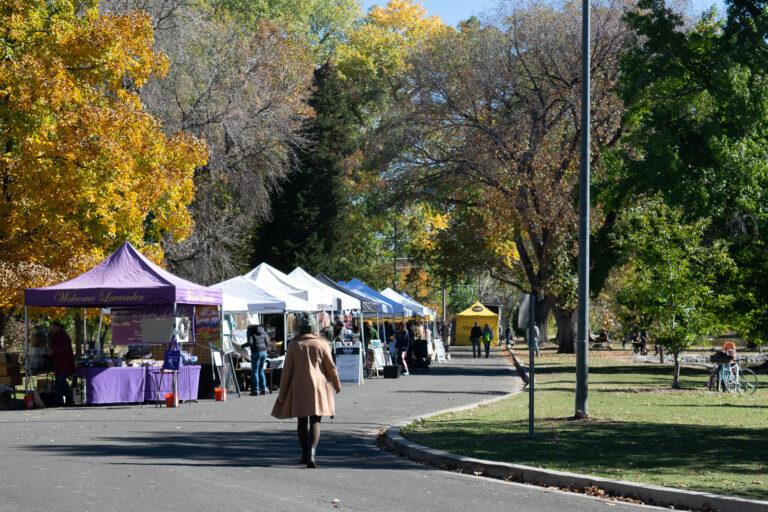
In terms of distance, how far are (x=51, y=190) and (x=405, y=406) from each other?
10185mm

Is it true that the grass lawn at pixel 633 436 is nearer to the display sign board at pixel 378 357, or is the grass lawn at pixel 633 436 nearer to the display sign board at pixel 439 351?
the display sign board at pixel 378 357

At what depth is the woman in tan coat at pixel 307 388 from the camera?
36.9 ft

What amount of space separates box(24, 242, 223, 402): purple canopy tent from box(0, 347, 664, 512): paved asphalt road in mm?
2659

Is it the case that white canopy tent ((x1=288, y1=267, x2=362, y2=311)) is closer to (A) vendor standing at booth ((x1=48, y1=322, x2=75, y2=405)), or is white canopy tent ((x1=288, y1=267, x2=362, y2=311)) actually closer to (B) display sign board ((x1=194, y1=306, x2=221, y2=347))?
(B) display sign board ((x1=194, y1=306, x2=221, y2=347))

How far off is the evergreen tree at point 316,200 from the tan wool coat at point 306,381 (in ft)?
138

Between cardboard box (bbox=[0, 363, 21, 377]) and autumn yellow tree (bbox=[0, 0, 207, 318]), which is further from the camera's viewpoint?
autumn yellow tree (bbox=[0, 0, 207, 318])

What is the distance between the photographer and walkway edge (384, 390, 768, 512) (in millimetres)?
8641

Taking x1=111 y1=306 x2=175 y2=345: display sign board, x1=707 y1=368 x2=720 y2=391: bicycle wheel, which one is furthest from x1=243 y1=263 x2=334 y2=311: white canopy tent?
x1=707 y1=368 x2=720 y2=391: bicycle wheel

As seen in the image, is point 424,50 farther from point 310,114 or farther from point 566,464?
point 566,464

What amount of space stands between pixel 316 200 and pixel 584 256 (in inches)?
1564

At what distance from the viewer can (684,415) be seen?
56.9 ft

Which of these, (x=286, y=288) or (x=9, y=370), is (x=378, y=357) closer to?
(x=286, y=288)

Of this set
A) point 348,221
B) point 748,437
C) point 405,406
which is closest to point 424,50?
point 348,221

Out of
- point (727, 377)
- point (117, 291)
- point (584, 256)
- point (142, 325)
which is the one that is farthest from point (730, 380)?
point (117, 291)
